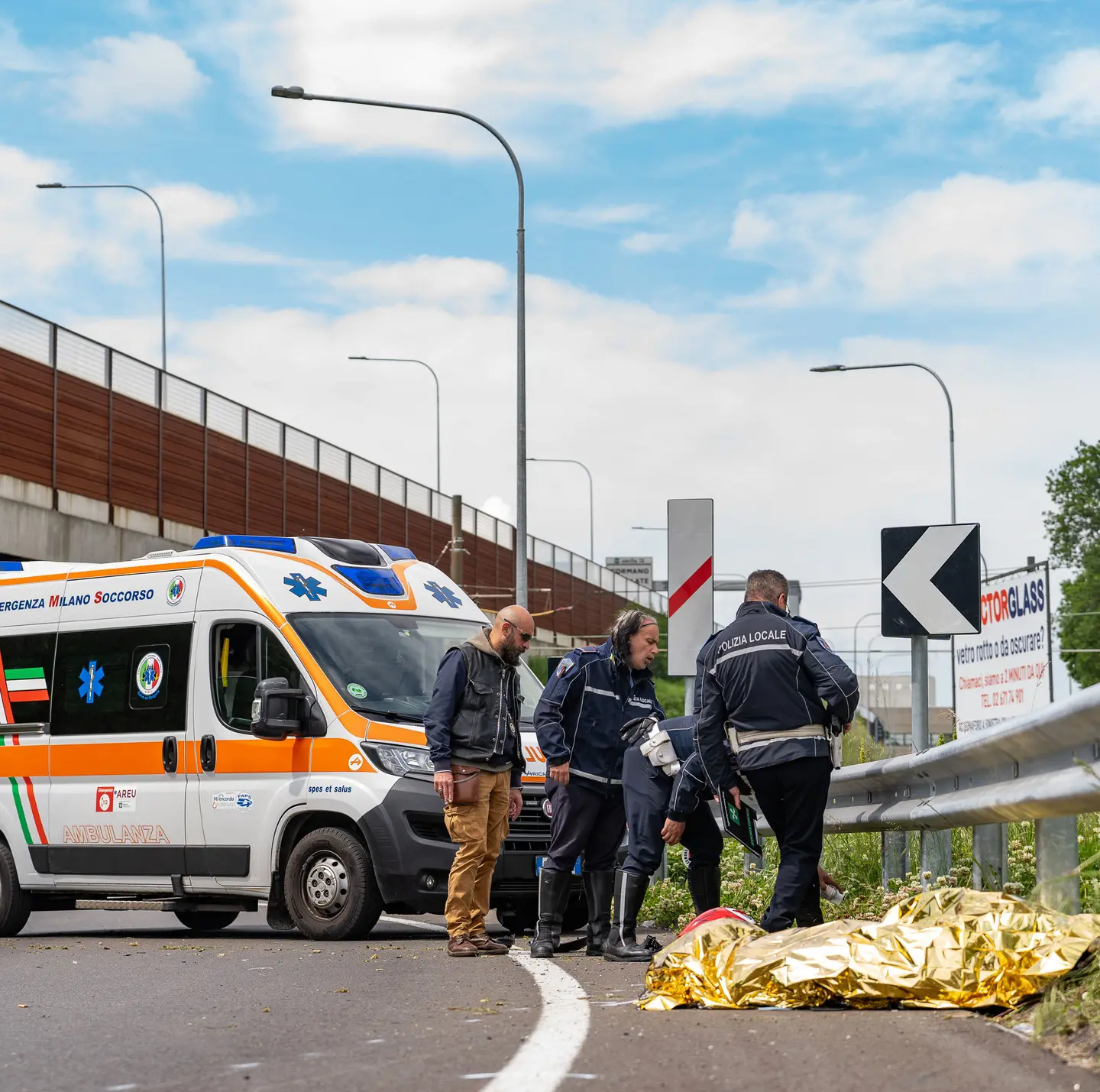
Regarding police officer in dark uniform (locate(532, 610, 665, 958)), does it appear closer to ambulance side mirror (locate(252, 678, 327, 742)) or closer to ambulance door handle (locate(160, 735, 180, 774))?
ambulance side mirror (locate(252, 678, 327, 742))

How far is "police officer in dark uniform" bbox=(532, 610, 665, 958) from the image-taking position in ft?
33.0

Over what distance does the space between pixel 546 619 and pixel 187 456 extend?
1016 inches

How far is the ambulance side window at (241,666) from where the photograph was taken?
1185cm

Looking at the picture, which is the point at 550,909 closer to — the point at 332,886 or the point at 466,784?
the point at 466,784

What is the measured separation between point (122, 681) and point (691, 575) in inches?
155

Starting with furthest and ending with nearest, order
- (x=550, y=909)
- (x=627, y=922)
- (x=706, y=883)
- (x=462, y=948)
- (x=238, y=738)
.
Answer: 1. (x=238, y=738)
2. (x=550, y=909)
3. (x=462, y=948)
4. (x=706, y=883)
5. (x=627, y=922)

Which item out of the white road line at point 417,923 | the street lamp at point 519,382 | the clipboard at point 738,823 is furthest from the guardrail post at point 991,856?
the street lamp at point 519,382

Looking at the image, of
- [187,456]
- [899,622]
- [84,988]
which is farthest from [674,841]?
[187,456]

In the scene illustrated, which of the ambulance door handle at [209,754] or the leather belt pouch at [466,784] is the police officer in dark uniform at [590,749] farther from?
the ambulance door handle at [209,754]

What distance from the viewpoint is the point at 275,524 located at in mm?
38375

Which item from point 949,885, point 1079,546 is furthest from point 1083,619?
point 949,885

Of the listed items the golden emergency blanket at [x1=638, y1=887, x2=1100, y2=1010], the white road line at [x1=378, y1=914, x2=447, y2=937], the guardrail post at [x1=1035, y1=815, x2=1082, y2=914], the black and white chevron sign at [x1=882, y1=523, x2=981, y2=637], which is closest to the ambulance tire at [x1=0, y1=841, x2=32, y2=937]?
the white road line at [x1=378, y1=914, x2=447, y2=937]

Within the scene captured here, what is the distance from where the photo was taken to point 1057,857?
699 centimetres

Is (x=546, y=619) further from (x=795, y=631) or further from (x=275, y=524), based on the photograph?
(x=795, y=631)
